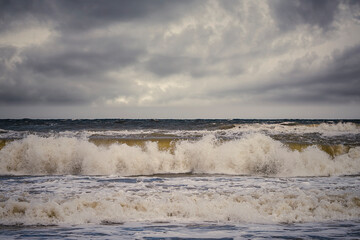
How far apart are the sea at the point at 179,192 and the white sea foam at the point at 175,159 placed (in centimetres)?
4

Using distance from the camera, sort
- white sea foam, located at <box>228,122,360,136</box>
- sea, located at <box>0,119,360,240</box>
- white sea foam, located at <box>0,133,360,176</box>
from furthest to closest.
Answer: white sea foam, located at <box>228,122,360,136</box> < white sea foam, located at <box>0,133,360,176</box> < sea, located at <box>0,119,360,240</box>

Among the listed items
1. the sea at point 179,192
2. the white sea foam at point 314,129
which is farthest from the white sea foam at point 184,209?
the white sea foam at point 314,129

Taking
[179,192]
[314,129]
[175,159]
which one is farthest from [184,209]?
[314,129]

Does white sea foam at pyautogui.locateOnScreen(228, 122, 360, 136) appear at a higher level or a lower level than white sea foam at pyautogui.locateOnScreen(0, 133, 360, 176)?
higher

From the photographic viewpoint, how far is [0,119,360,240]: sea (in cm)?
503

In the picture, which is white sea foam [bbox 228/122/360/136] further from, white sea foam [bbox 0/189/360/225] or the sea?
white sea foam [bbox 0/189/360/225]

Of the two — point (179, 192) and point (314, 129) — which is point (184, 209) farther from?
point (314, 129)

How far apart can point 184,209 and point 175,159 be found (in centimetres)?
668

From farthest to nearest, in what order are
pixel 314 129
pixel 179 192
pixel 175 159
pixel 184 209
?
pixel 314 129
pixel 175 159
pixel 179 192
pixel 184 209

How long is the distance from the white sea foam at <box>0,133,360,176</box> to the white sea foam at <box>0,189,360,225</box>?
16.8ft

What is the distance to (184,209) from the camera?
19.5ft

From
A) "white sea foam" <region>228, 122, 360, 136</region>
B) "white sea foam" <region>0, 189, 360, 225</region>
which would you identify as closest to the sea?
"white sea foam" <region>0, 189, 360, 225</region>

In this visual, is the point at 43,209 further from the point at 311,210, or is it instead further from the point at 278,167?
the point at 278,167

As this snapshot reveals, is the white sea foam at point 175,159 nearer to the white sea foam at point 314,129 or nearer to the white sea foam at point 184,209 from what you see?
the white sea foam at point 184,209
